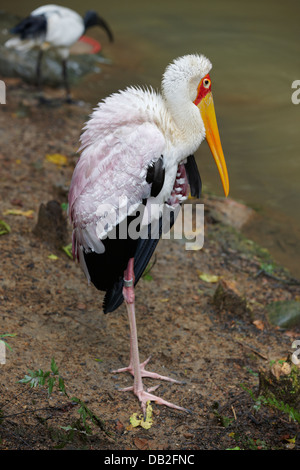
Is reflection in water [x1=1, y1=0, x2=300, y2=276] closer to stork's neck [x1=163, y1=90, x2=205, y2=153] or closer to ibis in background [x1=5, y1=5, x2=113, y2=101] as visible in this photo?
ibis in background [x1=5, y1=5, x2=113, y2=101]

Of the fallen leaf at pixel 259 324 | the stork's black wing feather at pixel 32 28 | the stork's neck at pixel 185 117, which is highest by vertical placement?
the stork's neck at pixel 185 117

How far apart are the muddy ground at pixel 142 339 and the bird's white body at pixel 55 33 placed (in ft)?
6.32

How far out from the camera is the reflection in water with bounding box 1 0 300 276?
5.86 m

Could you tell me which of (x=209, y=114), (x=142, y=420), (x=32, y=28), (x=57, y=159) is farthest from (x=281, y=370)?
(x=32, y=28)

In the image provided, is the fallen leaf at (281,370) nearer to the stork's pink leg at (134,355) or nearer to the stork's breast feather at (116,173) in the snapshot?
the stork's pink leg at (134,355)

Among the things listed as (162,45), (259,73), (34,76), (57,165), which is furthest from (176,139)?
(162,45)

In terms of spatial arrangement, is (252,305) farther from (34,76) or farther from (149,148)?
(34,76)

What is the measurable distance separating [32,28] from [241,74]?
312cm

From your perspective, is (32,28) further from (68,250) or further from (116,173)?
(116,173)

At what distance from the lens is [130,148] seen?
275cm

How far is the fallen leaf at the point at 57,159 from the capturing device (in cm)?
542

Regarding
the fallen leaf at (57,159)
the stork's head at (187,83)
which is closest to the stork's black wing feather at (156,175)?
the stork's head at (187,83)
